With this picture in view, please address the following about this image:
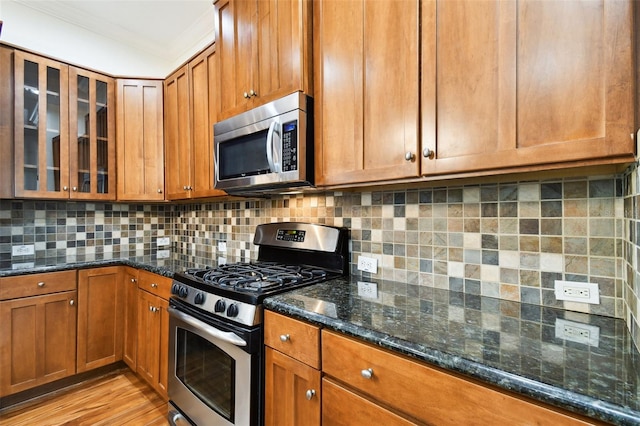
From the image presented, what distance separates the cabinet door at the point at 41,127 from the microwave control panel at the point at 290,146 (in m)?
2.00

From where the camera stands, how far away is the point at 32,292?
1989mm

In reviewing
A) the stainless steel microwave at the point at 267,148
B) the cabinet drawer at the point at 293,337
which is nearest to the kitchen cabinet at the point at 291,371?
the cabinet drawer at the point at 293,337

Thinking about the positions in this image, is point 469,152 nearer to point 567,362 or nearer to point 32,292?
point 567,362

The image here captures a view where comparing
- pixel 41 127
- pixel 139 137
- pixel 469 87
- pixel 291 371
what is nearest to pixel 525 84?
pixel 469 87

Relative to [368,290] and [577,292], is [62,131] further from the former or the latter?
[577,292]

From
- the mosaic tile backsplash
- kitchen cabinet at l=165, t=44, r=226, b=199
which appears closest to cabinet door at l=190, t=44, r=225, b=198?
kitchen cabinet at l=165, t=44, r=226, b=199

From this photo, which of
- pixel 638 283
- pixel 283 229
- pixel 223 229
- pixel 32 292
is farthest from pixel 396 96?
pixel 32 292

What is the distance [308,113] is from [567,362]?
1283mm

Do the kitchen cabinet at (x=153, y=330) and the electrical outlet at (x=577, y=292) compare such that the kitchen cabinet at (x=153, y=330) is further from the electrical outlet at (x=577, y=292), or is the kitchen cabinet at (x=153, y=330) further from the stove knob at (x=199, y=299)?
the electrical outlet at (x=577, y=292)

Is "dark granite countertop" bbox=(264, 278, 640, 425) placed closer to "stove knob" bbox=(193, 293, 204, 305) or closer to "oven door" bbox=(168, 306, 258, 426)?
"oven door" bbox=(168, 306, 258, 426)

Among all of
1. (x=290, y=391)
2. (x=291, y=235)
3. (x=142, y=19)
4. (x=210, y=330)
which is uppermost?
(x=142, y=19)

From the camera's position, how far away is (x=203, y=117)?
6.93 feet

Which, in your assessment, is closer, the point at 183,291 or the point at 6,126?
the point at 183,291

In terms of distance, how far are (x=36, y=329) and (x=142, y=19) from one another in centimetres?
259
